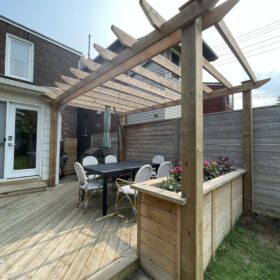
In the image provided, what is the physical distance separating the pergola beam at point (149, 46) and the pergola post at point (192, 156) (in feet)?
0.36

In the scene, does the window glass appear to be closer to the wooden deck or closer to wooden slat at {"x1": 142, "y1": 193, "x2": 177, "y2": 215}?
the wooden deck

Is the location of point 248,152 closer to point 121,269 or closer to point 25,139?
point 121,269

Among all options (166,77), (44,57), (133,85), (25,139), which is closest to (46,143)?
(25,139)

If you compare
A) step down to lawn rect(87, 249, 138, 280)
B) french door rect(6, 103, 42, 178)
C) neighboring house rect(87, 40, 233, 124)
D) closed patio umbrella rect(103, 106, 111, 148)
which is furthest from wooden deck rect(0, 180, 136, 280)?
neighboring house rect(87, 40, 233, 124)

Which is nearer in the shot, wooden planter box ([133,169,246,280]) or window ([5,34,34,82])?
wooden planter box ([133,169,246,280])

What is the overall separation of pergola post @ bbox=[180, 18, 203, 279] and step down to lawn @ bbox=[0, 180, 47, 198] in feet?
14.0

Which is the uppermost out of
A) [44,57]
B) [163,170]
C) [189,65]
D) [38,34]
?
[38,34]

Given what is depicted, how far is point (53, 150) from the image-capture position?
5.25 m

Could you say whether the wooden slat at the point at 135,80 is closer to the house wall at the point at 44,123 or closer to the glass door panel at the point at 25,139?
the house wall at the point at 44,123

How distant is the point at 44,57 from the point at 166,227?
29.2ft

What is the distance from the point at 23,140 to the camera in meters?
4.87

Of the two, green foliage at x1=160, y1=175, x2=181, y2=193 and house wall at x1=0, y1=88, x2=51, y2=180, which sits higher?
house wall at x1=0, y1=88, x2=51, y2=180

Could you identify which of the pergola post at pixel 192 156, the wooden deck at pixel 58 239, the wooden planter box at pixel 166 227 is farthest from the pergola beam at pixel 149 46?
the wooden deck at pixel 58 239

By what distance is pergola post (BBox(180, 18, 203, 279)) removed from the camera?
1.58m
